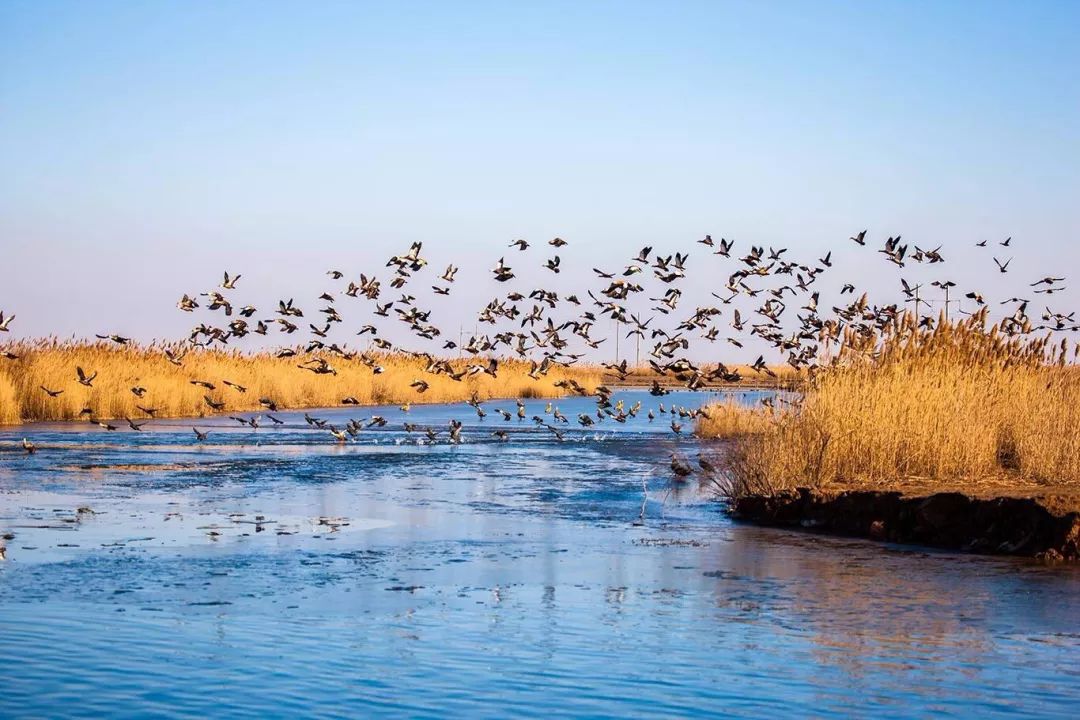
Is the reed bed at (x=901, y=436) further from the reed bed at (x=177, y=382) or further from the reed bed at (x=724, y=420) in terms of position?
the reed bed at (x=724, y=420)

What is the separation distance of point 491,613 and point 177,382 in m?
36.7

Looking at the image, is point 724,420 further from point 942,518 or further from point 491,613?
point 491,613

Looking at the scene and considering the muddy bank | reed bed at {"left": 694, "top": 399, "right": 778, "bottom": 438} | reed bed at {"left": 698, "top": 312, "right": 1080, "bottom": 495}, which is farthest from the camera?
reed bed at {"left": 694, "top": 399, "right": 778, "bottom": 438}

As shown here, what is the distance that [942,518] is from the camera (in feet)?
54.2

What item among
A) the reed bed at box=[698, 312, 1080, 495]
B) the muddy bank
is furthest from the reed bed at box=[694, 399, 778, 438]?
the muddy bank

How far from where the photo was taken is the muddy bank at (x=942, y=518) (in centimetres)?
1540

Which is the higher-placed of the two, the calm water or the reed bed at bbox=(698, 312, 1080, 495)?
the reed bed at bbox=(698, 312, 1080, 495)

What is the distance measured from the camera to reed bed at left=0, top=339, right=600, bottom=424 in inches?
1586

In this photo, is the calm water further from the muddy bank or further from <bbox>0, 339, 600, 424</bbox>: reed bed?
<bbox>0, 339, 600, 424</bbox>: reed bed

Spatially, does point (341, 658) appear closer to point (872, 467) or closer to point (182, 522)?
point (182, 522)

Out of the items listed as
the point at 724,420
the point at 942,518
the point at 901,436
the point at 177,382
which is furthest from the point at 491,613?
the point at 177,382

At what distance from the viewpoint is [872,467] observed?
19203 mm

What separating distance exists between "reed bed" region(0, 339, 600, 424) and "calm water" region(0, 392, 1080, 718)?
11.9 meters

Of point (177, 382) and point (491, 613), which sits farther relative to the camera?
point (177, 382)
